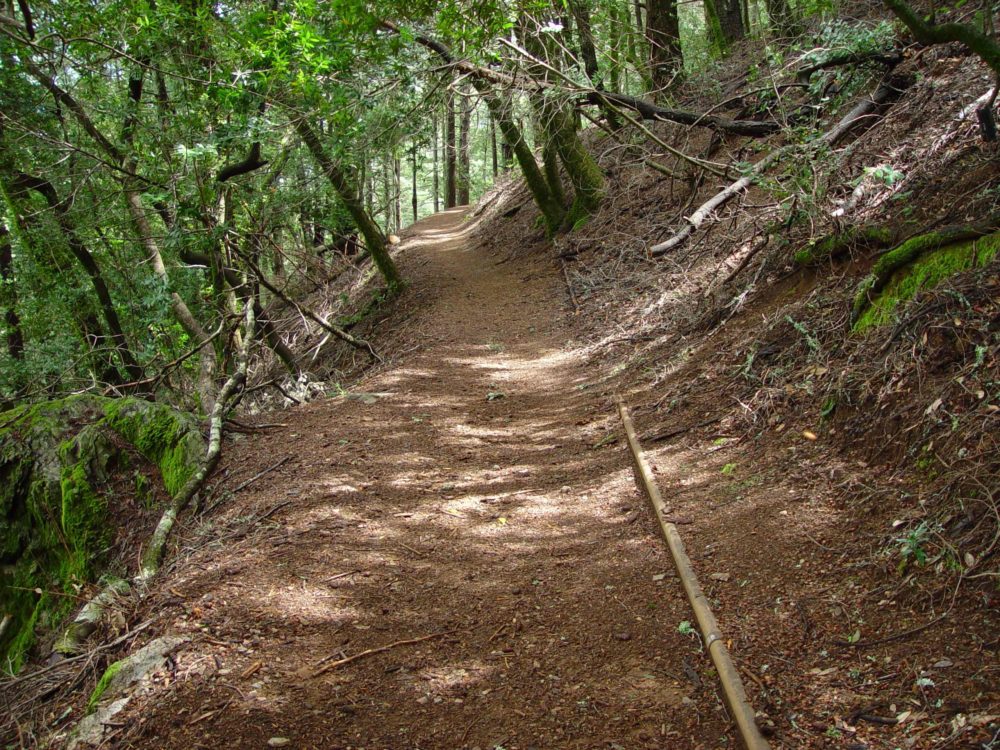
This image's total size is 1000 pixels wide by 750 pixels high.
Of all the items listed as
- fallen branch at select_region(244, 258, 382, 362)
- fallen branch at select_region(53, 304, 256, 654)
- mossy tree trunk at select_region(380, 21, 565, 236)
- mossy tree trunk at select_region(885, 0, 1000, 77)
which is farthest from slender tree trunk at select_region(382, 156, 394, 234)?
mossy tree trunk at select_region(885, 0, 1000, 77)

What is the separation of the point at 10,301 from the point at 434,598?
14413mm

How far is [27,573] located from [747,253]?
331 inches

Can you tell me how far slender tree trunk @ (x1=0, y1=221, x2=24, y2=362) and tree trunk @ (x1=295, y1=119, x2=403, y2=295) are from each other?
6688 mm

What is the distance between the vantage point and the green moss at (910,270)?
452cm

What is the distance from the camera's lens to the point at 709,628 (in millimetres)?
3324

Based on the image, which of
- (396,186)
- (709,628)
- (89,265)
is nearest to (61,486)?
(709,628)

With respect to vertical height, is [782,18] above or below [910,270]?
above

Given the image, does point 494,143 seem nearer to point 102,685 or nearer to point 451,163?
point 451,163

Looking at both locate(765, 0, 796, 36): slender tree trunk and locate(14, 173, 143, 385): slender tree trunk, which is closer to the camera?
locate(14, 173, 143, 385): slender tree trunk

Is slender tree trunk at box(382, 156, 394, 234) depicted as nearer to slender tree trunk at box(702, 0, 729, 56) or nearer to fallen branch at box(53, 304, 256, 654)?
fallen branch at box(53, 304, 256, 654)

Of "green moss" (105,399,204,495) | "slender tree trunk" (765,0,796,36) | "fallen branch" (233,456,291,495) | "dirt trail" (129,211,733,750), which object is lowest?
"dirt trail" (129,211,733,750)

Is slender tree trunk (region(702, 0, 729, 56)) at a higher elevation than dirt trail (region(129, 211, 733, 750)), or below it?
higher

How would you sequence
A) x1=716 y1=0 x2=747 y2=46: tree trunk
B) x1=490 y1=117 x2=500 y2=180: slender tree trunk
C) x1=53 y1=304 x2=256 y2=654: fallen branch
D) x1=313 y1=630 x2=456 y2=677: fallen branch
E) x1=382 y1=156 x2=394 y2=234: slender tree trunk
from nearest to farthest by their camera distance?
x1=313 y1=630 x2=456 y2=677: fallen branch < x1=53 y1=304 x2=256 y2=654: fallen branch < x1=382 y1=156 x2=394 y2=234: slender tree trunk < x1=716 y1=0 x2=747 y2=46: tree trunk < x1=490 y1=117 x2=500 y2=180: slender tree trunk

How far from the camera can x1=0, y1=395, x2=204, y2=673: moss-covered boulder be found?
6344 millimetres
